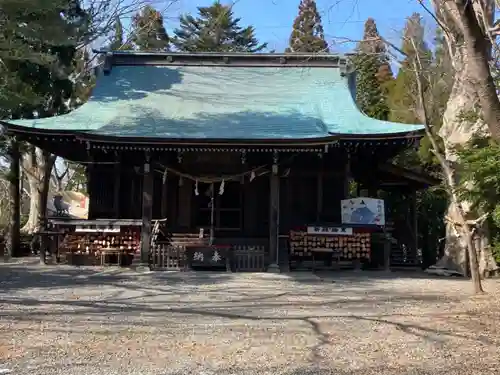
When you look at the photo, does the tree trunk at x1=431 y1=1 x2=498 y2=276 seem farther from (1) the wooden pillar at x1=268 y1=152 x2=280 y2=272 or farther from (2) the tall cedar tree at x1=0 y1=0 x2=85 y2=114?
(2) the tall cedar tree at x1=0 y1=0 x2=85 y2=114

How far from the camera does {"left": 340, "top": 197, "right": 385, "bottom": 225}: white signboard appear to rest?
1423 cm

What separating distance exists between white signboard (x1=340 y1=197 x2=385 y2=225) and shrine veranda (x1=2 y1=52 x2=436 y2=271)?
0.46 ft

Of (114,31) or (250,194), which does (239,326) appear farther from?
(114,31)

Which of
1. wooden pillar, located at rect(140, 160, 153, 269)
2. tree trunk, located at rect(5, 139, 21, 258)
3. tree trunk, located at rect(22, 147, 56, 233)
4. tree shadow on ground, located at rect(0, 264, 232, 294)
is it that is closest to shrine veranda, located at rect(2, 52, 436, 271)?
wooden pillar, located at rect(140, 160, 153, 269)

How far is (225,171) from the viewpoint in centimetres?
1506

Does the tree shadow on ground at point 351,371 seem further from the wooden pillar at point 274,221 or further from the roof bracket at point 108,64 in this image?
the roof bracket at point 108,64

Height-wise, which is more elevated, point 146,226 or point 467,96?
point 467,96

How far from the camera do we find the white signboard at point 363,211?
1423 cm

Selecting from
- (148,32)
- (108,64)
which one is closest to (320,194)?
(108,64)

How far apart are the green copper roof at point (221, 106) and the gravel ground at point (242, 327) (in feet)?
13.5

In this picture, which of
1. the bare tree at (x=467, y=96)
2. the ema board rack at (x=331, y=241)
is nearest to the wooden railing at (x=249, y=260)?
the ema board rack at (x=331, y=241)

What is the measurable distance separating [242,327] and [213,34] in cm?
3737

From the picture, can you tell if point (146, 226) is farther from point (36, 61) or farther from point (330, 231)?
point (330, 231)

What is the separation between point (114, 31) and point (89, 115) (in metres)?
9.22
